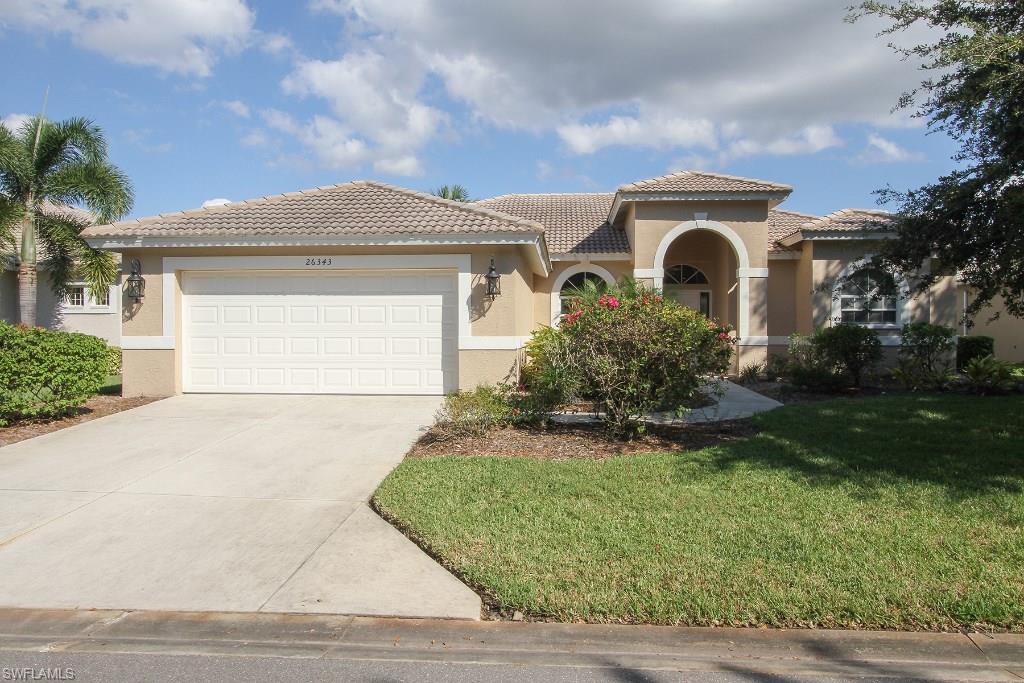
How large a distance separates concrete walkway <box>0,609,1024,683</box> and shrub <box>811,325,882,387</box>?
10.5m

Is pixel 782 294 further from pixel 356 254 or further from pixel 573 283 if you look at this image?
pixel 356 254

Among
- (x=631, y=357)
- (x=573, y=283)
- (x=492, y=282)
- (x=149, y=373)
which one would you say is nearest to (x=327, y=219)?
(x=492, y=282)

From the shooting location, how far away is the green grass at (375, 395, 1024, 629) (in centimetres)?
417

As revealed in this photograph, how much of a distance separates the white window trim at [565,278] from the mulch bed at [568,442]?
9334mm

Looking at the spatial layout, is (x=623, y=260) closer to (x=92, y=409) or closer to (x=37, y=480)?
(x=92, y=409)

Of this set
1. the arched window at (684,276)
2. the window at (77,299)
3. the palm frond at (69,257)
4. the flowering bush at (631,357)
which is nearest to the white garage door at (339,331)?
the flowering bush at (631,357)

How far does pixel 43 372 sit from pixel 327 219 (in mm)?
5173

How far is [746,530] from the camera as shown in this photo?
5277 mm

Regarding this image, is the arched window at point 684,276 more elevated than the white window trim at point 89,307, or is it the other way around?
the arched window at point 684,276

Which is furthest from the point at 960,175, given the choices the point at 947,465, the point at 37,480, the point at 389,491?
the point at 37,480

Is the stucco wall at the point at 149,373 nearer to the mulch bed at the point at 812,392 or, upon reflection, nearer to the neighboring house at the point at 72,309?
the neighboring house at the point at 72,309

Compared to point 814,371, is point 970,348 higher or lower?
higher

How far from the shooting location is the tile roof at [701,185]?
644 inches

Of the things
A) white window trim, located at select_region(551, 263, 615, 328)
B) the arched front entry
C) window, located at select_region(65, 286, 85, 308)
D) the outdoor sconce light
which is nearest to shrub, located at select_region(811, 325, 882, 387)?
the arched front entry
